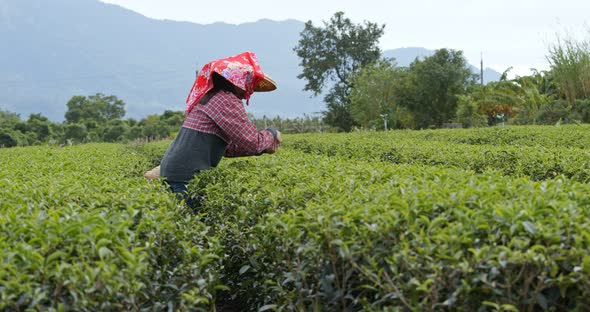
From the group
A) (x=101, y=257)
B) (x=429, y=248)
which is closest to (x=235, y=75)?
(x=101, y=257)

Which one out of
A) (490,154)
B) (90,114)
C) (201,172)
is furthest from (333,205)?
(90,114)

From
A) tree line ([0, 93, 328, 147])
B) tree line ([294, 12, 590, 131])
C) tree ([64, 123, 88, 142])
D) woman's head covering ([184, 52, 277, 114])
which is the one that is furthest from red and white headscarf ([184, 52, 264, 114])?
tree ([64, 123, 88, 142])

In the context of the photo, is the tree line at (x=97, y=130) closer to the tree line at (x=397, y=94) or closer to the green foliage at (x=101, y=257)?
the tree line at (x=397, y=94)

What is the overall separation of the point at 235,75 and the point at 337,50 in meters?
41.1

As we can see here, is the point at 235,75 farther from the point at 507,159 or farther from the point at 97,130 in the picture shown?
the point at 97,130

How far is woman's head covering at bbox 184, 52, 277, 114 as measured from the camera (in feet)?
14.8

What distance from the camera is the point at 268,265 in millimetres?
2906

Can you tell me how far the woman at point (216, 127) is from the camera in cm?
447

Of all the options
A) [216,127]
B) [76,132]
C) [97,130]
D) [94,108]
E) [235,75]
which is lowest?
[216,127]

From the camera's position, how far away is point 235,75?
4520 millimetres

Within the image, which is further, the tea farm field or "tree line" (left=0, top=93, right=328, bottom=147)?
"tree line" (left=0, top=93, right=328, bottom=147)

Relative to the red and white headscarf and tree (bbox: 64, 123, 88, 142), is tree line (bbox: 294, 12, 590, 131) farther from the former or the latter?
tree (bbox: 64, 123, 88, 142)

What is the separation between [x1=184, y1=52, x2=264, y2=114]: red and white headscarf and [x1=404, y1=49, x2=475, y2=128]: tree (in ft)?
77.8

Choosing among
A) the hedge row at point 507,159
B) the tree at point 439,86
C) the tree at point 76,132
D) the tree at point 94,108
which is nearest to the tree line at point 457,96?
the tree at point 439,86
